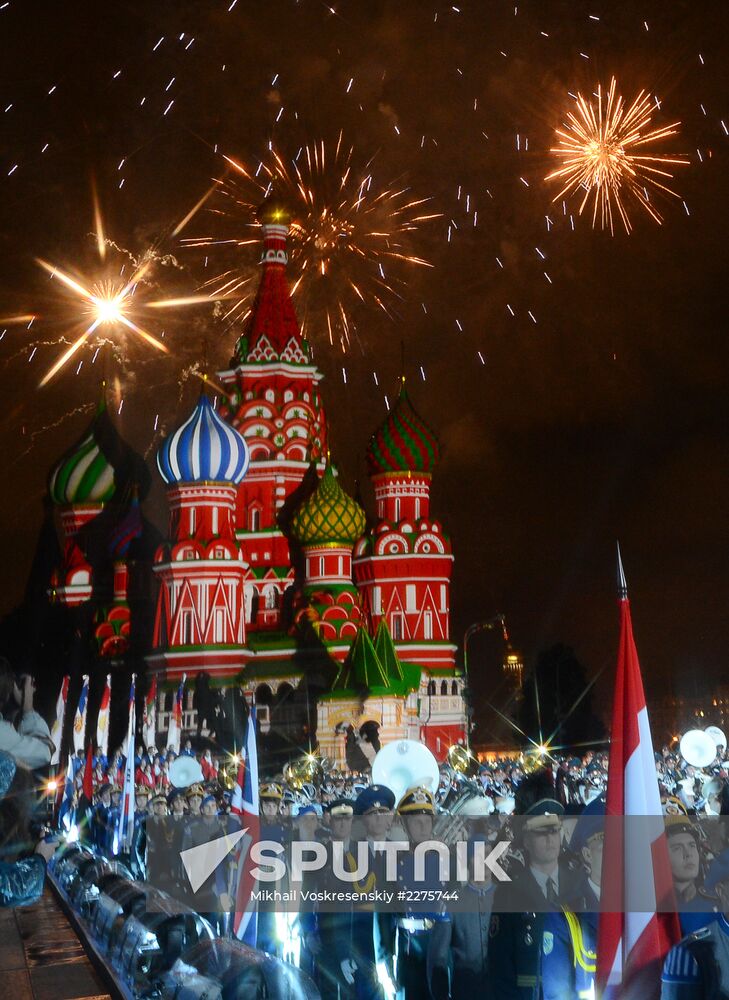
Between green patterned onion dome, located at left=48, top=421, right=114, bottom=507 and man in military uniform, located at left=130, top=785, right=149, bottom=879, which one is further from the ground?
green patterned onion dome, located at left=48, top=421, right=114, bottom=507

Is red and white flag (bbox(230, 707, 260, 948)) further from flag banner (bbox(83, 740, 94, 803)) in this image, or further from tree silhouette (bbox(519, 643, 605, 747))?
tree silhouette (bbox(519, 643, 605, 747))

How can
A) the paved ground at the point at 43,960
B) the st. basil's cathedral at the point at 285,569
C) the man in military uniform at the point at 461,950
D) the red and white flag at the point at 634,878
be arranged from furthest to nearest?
the st. basil's cathedral at the point at 285,569, the paved ground at the point at 43,960, the man in military uniform at the point at 461,950, the red and white flag at the point at 634,878

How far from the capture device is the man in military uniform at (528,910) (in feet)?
15.8

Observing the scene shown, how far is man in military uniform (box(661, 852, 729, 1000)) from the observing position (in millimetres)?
3666

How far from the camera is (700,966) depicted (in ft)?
12.2

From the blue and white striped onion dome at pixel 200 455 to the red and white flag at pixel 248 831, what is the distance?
78.3 feet

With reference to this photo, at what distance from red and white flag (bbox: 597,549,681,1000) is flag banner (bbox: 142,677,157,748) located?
2503cm

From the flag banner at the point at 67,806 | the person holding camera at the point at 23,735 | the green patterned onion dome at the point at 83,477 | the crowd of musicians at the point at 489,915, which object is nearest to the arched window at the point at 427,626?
the green patterned onion dome at the point at 83,477

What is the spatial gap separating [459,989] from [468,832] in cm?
173

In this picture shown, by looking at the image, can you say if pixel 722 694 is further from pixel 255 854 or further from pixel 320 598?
pixel 255 854

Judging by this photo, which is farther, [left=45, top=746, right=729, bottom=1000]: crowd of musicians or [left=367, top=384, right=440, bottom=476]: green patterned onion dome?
[left=367, top=384, right=440, bottom=476]: green patterned onion dome

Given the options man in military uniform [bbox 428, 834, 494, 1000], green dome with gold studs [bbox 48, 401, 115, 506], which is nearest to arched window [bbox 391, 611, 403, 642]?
green dome with gold studs [bbox 48, 401, 115, 506]

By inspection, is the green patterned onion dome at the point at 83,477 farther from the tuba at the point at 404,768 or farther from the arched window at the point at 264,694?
the tuba at the point at 404,768

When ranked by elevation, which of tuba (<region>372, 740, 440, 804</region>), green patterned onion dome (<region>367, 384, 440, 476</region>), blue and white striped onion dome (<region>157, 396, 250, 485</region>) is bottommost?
tuba (<region>372, 740, 440, 804</region>)
